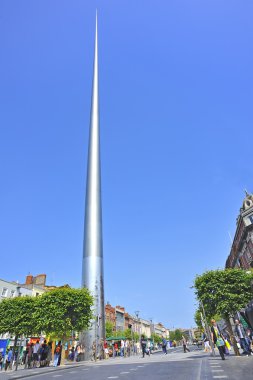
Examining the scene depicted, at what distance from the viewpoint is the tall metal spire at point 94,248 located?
115 ft

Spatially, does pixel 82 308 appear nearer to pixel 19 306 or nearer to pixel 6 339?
pixel 19 306

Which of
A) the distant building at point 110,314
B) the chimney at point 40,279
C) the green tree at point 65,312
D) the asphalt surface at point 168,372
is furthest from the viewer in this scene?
the distant building at point 110,314

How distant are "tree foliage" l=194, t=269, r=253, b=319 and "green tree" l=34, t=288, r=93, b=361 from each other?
41.8ft

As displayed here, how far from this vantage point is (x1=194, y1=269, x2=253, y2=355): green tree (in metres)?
23.4

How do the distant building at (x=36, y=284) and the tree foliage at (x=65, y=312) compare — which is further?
the distant building at (x=36, y=284)

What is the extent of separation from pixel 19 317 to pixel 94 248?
1248 centimetres

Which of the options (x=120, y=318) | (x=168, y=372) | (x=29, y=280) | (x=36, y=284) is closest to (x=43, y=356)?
(x=168, y=372)

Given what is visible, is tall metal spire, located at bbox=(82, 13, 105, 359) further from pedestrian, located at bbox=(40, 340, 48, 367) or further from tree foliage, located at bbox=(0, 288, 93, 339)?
pedestrian, located at bbox=(40, 340, 48, 367)

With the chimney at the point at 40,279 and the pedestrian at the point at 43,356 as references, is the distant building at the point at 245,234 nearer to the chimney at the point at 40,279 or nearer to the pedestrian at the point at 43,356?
the pedestrian at the point at 43,356

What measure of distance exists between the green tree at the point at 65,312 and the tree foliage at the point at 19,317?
165 inches

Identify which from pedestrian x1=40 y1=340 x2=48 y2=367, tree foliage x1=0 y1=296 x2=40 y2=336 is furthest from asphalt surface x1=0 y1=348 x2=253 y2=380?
tree foliage x1=0 y1=296 x2=40 y2=336

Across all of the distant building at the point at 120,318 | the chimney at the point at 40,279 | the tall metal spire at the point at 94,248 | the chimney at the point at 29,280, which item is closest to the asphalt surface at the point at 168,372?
the tall metal spire at the point at 94,248

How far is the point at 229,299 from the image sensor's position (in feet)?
77.1

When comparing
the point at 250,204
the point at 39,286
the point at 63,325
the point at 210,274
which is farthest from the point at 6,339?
the point at 250,204
